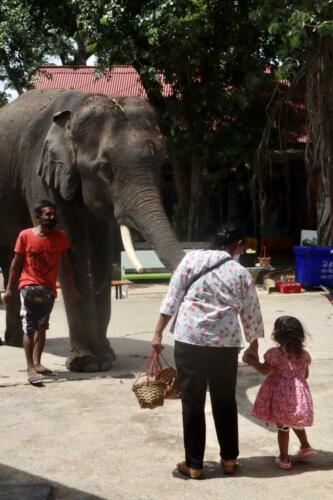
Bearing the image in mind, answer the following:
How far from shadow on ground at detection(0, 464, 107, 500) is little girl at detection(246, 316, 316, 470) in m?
1.17

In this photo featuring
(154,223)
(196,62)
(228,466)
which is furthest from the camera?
(196,62)

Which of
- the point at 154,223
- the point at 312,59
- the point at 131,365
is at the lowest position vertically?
the point at 131,365

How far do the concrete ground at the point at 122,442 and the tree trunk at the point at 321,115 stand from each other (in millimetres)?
5163

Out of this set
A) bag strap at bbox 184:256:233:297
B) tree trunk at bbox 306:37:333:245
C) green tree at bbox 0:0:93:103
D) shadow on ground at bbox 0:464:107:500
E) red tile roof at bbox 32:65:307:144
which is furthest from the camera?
red tile roof at bbox 32:65:307:144

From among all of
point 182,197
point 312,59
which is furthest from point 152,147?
point 182,197

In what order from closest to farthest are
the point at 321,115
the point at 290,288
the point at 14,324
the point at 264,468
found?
the point at 264,468 < the point at 14,324 < the point at 321,115 < the point at 290,288

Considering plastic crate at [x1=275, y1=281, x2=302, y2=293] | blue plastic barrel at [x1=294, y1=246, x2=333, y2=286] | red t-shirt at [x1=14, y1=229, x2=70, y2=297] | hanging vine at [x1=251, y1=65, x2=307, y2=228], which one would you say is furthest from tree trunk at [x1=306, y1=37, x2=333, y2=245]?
red t-shirt at [x1=14, y1=229, x2=70, y2=297]

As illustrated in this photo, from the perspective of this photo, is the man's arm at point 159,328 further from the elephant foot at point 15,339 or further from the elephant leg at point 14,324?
the elephant foot at point 15,339

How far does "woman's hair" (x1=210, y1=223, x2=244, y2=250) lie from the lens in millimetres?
4605

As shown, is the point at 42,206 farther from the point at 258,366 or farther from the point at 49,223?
the point at 258,366

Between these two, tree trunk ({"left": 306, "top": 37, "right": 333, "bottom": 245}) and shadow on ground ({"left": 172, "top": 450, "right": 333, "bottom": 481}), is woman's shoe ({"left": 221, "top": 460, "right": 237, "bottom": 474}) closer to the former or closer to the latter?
shadow on ground ({"left": 172, "top": 450, "right": 333, "bottom": 481})

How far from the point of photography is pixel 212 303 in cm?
448

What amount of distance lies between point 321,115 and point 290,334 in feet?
27.5

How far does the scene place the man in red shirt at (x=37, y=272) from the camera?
6.80m
